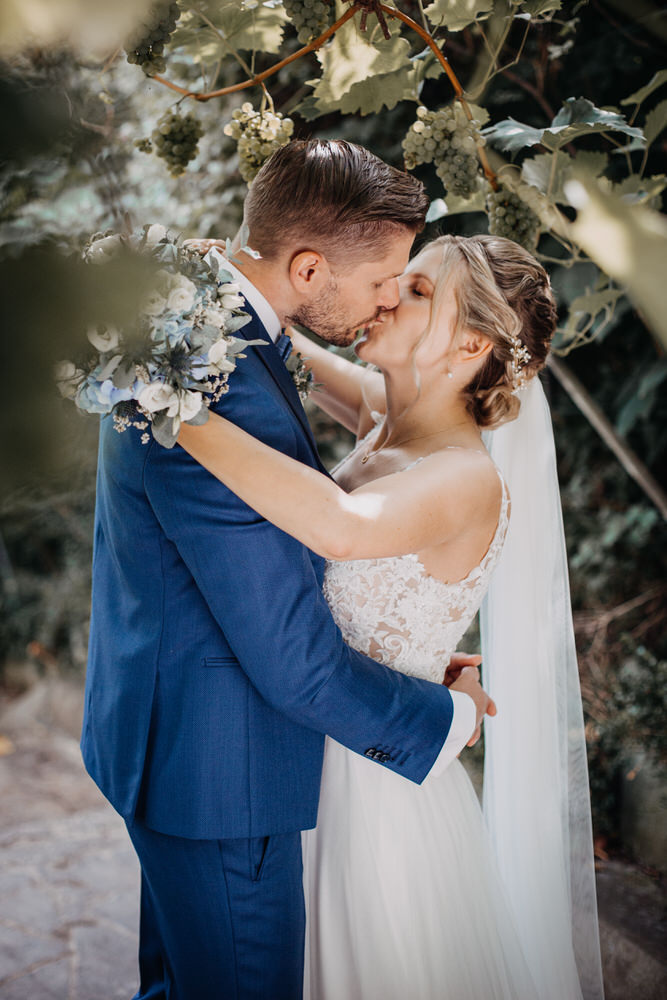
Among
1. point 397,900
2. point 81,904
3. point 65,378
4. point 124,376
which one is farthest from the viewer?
point 81,904

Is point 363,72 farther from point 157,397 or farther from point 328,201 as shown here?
point 157,397

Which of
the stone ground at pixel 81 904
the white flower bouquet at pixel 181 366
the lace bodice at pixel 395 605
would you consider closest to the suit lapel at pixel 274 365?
the white flower bouquet at pixel 181 366

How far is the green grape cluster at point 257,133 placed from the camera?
168 centimetres

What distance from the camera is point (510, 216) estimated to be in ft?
6.13

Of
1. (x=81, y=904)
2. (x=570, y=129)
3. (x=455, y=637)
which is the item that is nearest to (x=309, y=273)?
(x=570, y=129)

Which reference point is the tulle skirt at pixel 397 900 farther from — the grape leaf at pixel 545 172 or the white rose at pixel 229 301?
the grape leaf at pixel 545 172

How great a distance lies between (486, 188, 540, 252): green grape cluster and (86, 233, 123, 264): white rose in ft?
5.11

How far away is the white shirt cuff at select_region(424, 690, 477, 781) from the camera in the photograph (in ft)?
5.46

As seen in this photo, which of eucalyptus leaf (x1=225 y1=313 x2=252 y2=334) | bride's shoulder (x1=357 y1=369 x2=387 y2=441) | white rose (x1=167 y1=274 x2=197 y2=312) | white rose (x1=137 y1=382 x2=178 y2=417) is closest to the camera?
white rose (x1=167 y1=274 x2=197 y2=312)

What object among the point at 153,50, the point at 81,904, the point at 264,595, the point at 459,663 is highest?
the point at 153,50

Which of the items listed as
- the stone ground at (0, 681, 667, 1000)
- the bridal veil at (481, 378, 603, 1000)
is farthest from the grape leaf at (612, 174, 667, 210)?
the stone ground at (0, 681, 667, 1000)

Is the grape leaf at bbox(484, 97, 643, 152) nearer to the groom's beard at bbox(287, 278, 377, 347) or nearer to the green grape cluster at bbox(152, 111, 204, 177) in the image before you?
the groom's beard at bbox(287, 278, 377, 347)

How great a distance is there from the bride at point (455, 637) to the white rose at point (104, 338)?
2.67 ft

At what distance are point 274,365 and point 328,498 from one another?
0.33 m
